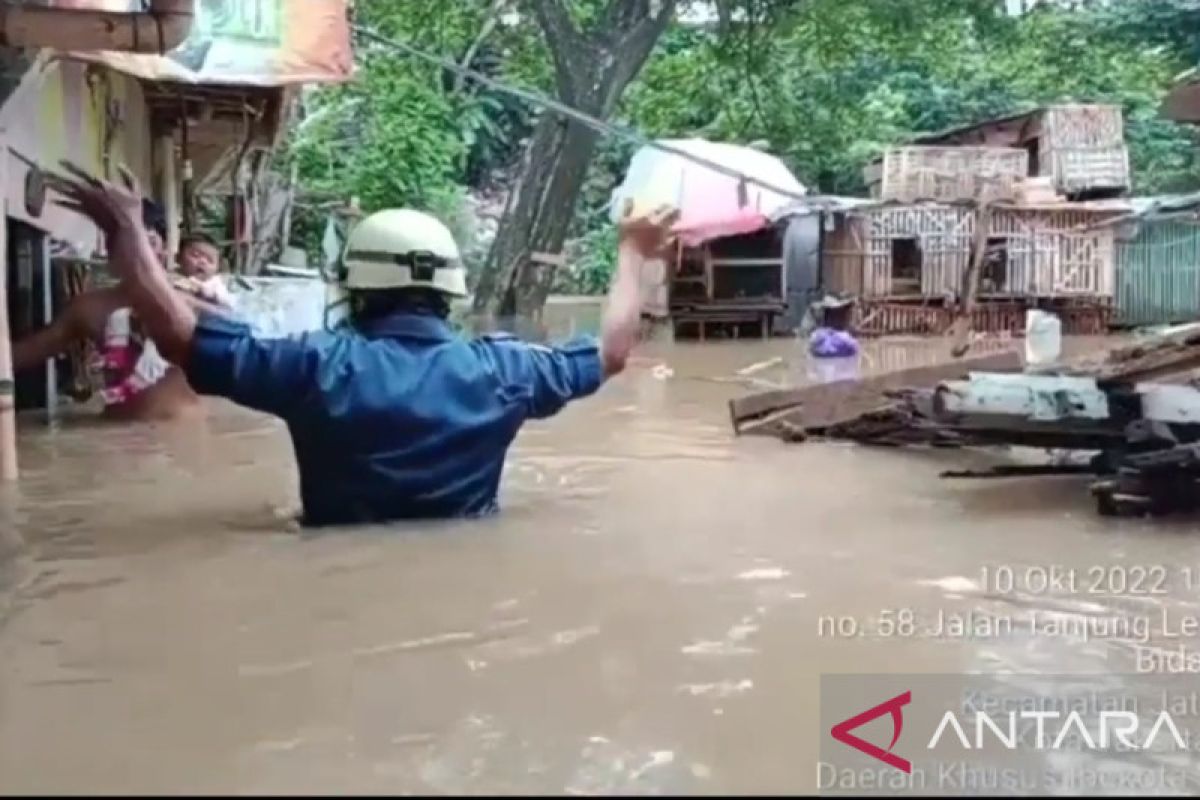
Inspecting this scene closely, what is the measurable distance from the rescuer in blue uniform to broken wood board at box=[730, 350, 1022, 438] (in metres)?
3.64

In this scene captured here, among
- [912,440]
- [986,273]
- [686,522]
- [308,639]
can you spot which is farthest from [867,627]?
[986,273]

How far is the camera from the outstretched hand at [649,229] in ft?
17.5

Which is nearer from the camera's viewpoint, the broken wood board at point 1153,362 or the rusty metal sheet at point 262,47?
the broken wood board at point 1153,362

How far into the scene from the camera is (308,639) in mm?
3756

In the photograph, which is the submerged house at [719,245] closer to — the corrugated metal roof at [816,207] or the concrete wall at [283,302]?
the corrugated metal roof at [816,207]

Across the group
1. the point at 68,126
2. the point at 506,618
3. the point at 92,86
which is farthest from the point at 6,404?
the point at 92,86

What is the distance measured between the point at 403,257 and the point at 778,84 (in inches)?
867

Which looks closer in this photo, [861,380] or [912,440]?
[912,440]

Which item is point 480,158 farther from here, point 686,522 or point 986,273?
point 686,522

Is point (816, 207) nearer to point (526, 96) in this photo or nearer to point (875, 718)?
point (526, 96)

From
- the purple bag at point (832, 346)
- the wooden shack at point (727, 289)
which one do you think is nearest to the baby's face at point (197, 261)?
the purple bag at point (832, 346)

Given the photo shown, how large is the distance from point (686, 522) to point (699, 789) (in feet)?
11.0

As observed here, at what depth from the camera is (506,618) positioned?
3.99 meters

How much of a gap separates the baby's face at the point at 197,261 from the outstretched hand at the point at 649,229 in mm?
5853
